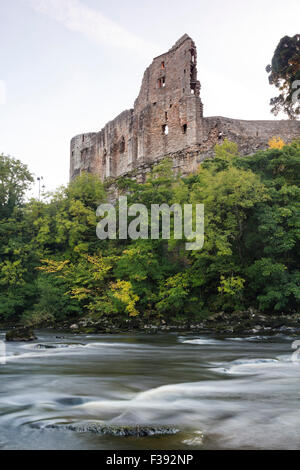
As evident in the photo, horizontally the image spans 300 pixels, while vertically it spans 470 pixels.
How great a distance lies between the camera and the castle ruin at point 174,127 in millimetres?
38000

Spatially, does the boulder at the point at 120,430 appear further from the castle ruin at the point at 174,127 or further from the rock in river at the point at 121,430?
the castle ruin at the point at 174,127

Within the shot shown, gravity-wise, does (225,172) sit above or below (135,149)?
below

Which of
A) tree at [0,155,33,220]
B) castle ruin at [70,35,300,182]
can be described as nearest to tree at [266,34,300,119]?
castle ruin at [70,35,300,182]

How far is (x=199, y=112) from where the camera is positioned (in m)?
40.0

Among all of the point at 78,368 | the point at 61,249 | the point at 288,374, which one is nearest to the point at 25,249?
the point at 61,249

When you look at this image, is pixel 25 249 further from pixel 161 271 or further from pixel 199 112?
pixel 199 112

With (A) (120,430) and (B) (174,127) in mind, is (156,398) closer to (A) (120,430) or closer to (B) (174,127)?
(A) (120,430)

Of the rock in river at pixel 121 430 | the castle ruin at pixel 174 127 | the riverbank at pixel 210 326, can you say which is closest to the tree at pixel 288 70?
the castle ruin at pixel 174 127

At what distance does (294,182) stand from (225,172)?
14.4 feet

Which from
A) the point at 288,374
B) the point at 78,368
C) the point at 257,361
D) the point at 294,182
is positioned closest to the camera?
the point at 288,374

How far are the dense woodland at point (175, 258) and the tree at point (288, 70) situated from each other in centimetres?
642

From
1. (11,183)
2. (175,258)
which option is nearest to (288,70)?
(175,258)

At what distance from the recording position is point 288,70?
1109 inches

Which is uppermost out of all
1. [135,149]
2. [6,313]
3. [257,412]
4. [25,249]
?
[135,149]
